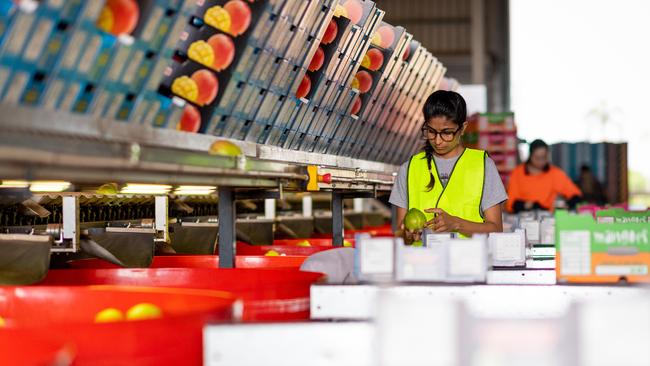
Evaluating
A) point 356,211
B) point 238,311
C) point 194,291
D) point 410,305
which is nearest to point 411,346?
point 410,305

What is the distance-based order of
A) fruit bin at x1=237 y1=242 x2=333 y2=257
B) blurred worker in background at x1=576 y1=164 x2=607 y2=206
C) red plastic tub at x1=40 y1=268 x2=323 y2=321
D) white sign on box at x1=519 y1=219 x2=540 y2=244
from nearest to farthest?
red plastic tub at x1=40 y1=268 x2=323 y2=321 < fruit bin at x1=237 y1=242 x2=333 y2=257 < white sign on box at x1=519 y1=219 x2=540 y2=244 < blurred worker in background at x1=576 y1=164 x2=607 y2=206

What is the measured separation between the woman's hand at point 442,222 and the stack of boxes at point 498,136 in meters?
9.16

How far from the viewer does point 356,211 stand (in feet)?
32.4

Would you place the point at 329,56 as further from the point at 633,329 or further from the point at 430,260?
the point at 633,329

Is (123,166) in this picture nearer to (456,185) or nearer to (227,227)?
(227,227)

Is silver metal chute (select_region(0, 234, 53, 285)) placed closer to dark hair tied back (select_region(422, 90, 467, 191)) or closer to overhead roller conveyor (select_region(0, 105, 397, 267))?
overhead roller conveyor (select_region(0, 105, 397, 267))

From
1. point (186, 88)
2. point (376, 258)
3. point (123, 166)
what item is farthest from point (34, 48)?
point (376, 258)

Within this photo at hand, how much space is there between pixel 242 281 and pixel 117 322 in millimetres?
1331

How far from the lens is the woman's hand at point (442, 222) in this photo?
13.5 ft

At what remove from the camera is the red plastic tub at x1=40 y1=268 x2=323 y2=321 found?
130 inches

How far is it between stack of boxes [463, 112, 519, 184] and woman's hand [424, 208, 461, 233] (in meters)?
9.16

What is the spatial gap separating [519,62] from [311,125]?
24.8 m

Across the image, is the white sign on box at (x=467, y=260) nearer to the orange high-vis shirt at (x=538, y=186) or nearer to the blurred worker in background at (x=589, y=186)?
the orange high-vis shirt at (x=538, y=186)

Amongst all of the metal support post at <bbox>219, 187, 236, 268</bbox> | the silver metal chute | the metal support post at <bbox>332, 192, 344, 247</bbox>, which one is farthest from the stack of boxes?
the silver metal chute
